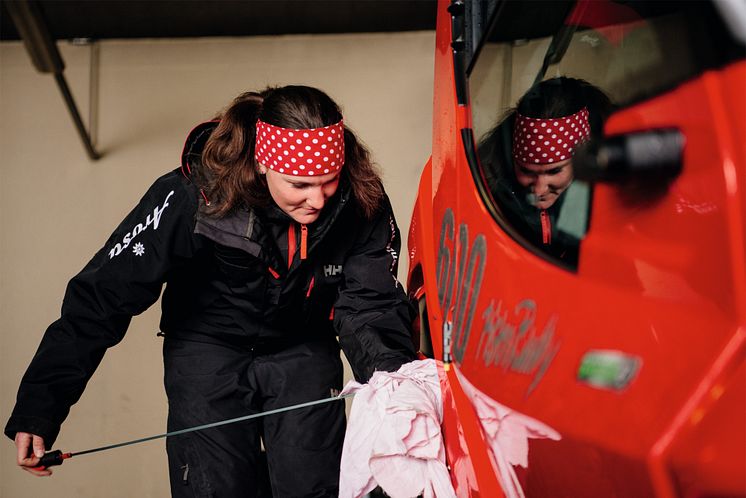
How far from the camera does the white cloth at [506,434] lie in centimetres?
104

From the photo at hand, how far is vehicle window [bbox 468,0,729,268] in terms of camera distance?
108 cm

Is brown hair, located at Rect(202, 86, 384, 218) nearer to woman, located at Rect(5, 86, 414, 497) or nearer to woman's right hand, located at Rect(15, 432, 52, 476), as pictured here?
woman, located at Rect(5, 86, 414, 497)

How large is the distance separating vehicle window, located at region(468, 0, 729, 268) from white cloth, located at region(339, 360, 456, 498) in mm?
402

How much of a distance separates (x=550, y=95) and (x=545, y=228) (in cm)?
36

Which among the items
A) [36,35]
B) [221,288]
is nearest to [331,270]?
[221,288]

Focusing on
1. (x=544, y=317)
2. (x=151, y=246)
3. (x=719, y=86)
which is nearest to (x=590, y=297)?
(x=544, y=317)

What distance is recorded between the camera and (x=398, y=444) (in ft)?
4.71

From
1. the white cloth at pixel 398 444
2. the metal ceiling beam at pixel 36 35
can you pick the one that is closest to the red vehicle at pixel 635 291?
the white cloth at pixel 398 444

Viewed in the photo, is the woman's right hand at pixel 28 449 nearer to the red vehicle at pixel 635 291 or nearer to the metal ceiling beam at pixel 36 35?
the red vehicle at pixel 635 291

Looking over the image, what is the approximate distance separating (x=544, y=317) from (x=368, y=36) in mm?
3246

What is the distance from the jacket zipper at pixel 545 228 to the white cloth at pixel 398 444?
399 mm

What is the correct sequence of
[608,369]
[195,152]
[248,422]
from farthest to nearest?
[248,422], [195,152], [608,369]

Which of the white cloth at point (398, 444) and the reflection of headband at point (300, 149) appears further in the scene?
the reflection of headband at point (300, 149)

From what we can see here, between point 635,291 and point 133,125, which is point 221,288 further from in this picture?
point 133,125
